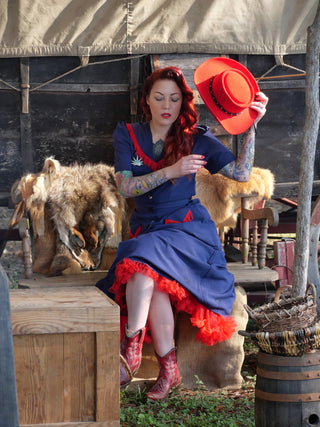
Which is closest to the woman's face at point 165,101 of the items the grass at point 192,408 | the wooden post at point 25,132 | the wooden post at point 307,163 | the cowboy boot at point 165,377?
the wooden post at point 307,163

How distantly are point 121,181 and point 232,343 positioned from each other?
1.22 metres

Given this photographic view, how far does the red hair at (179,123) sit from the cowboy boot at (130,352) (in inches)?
41.4

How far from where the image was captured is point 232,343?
3730mm

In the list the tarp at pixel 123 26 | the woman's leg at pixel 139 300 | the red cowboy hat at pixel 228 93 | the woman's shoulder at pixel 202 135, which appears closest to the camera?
the woman's leg at pixel 139 300

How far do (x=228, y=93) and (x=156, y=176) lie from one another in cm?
64

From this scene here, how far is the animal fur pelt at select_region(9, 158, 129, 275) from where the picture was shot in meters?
4.25

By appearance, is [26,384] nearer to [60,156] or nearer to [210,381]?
[210,381]

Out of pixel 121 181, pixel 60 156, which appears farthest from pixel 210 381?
pixel 60 156

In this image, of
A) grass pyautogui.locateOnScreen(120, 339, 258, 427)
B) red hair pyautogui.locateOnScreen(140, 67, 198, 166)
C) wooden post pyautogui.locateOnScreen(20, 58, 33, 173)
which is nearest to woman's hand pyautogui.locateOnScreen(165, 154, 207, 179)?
red hair pyautogui.locateOnScreen(140, 67, 198, 166)

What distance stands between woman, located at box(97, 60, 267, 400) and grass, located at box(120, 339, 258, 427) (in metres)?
0.10

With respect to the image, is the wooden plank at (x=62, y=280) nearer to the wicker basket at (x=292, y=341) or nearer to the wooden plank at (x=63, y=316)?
the wooden plank at (x=63, y=316)

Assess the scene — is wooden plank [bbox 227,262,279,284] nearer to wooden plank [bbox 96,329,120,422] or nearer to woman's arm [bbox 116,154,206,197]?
woman's arm [bbox 116,154,206,197]

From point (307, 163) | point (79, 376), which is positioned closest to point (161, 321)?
point (79, 376)

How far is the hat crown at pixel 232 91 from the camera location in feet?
11.5
